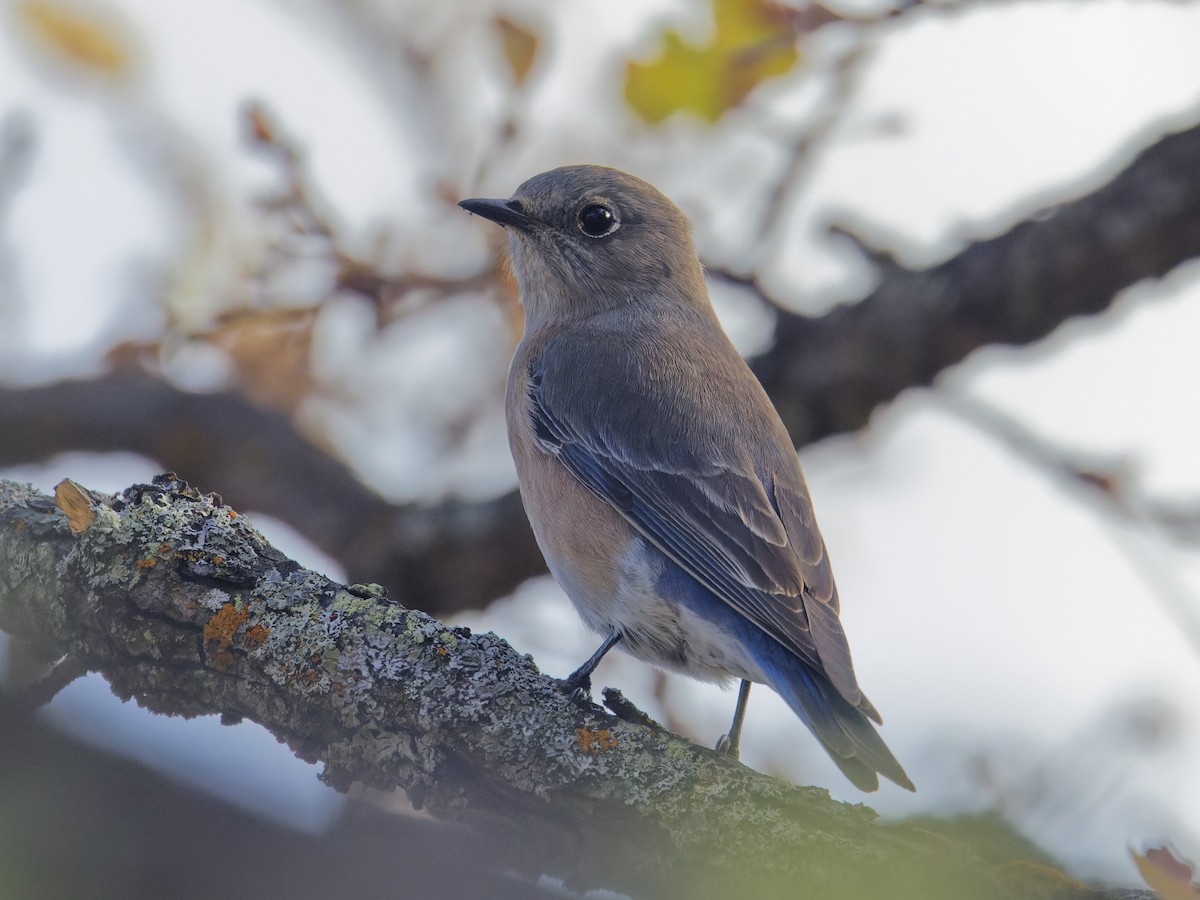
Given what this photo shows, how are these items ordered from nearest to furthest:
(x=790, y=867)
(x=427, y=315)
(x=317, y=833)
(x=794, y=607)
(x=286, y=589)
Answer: (x=317, y=833), (x=790, y=867), (x=286, y=589), (x=794, y=607), (x=427, y=315)

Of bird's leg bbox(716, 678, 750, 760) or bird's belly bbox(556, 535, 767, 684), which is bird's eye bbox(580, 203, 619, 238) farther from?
bird's leg bbox(716, 678, 750, 760)

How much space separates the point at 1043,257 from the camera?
3.76 meters

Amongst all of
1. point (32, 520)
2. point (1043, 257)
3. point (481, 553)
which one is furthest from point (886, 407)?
point (32, 520)

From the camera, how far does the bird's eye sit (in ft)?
14.1

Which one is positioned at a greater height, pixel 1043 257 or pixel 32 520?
pixel 1043 257

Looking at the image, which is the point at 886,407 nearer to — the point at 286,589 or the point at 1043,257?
the point at 1043,257

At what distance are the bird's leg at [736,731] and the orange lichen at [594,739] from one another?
749mm

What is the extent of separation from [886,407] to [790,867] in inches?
87.7

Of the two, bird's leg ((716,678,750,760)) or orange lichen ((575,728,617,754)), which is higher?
bird's leg ((716,678,750,760))

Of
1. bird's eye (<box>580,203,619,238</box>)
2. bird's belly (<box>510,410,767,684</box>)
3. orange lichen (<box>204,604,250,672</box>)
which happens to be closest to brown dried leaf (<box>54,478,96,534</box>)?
orange lichen (<box>204,604,250,672</box>)

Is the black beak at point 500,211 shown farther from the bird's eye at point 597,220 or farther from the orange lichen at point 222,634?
the orange lichen at point 222,634

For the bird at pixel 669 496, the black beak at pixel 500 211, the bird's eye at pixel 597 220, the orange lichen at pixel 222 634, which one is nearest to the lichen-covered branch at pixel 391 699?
the orange lichen at pixel 222 634

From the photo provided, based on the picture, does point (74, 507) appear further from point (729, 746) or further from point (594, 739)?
point (729, 746)

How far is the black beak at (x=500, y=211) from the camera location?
409 cm
